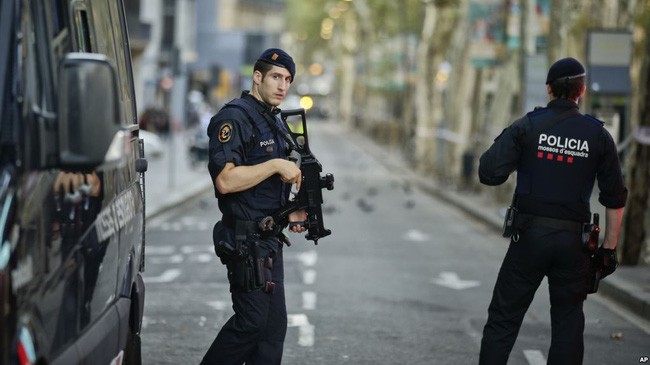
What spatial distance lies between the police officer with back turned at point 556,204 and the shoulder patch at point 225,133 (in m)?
1.46

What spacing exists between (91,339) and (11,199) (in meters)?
1.27

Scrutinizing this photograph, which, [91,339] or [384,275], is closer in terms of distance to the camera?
[91,339]

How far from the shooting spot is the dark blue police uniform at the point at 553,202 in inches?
277

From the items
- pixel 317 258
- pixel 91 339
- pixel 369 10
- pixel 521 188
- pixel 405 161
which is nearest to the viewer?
pixel 91 339

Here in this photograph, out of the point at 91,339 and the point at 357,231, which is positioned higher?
the point at 91,339

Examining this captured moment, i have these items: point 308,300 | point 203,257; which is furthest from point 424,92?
point 308,300

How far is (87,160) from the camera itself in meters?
4.09

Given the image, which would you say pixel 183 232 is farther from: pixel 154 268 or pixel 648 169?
pixel 648 169

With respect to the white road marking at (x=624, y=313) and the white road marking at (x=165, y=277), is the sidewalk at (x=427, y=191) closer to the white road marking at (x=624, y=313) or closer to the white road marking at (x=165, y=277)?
the white road marking at (x=624, y=313)

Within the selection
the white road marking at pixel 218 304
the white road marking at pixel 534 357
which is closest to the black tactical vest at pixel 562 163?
the white road marking at pixel 534 357

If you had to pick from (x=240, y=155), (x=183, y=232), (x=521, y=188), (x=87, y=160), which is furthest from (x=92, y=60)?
(x=183, y=232)

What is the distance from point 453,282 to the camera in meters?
14.3

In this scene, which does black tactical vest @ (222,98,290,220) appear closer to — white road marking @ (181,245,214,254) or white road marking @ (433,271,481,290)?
white road marking @ (433,271,481,290)

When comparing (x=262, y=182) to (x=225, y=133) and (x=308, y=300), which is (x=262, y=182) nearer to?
(x=225, y=133)
